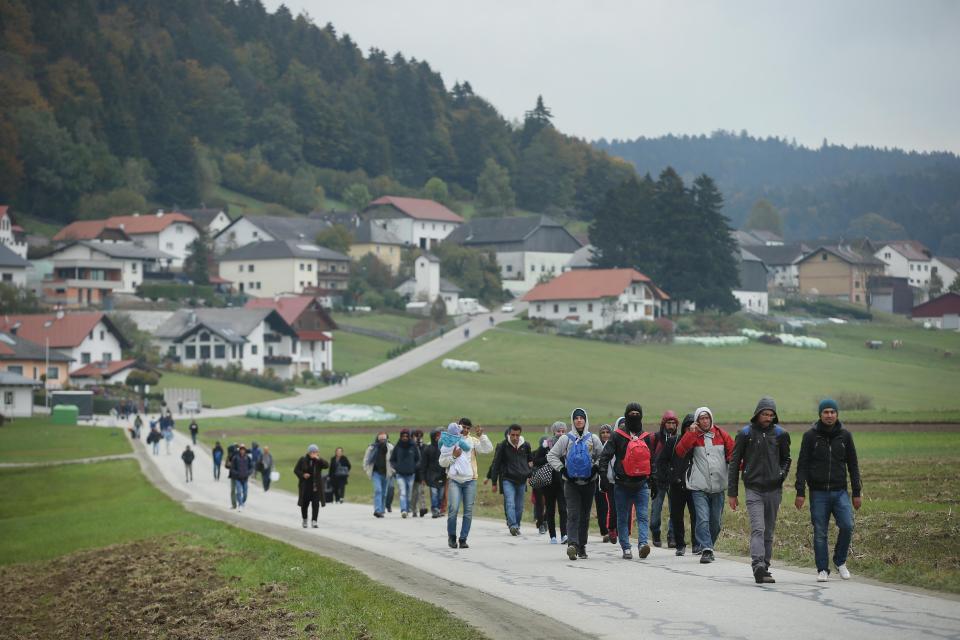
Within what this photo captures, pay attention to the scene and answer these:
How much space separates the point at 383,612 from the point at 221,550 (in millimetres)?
9117

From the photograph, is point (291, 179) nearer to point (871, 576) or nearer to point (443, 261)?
point (443, 261)

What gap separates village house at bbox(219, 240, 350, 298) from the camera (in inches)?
5413

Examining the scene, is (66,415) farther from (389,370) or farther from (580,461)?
(580,461)

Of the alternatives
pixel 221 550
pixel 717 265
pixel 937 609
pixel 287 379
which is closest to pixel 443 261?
pixel 717 265

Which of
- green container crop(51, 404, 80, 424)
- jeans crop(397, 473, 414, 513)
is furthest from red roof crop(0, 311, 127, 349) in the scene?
jeans crop(397, 473, 414, 513)

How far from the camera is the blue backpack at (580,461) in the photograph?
63.7 feet

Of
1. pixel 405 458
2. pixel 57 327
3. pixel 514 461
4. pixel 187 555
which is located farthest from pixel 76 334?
pixel 514 461

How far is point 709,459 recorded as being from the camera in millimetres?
18219

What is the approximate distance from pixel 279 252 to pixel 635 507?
122030 mm

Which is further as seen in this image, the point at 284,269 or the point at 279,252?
the point at 279,252

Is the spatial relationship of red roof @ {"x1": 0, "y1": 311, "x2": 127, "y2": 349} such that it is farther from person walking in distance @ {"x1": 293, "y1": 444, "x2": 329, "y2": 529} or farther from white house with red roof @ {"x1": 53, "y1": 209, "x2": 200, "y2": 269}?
person walking in distance @ {"x1": 293, "y1": 444, "x2": 329, "y2": 529}

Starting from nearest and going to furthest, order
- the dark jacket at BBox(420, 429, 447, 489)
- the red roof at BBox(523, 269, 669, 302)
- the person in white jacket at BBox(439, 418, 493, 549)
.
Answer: the person in white jacket at BBox(439, 418, 493, 549) < the dark jacket at BBox(420, 429, 447, 489) < the red roof at BBox(523, 269, 669, 302)

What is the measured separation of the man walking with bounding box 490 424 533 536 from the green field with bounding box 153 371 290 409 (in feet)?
200

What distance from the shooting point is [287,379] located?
3868 inches
